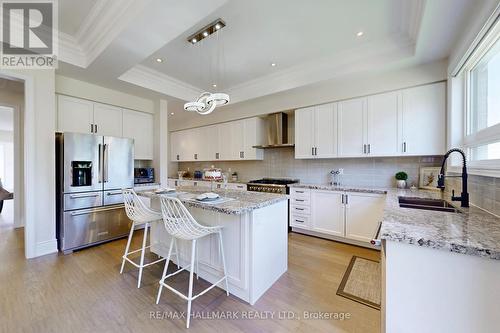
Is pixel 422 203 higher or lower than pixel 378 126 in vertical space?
lower

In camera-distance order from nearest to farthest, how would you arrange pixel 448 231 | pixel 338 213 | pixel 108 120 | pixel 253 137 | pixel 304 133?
pixel 448 231 → pixel 338 213 → pixel 108 120 → pixel 304 133 → pixel 253 137

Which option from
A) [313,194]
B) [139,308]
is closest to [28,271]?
[139,308]

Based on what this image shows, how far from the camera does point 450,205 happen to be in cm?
183

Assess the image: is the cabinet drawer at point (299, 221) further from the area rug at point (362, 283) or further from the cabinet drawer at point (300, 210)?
the area rug at point (362, 283)

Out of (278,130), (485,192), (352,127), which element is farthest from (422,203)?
(278,130)

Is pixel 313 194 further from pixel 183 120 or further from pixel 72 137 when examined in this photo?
pixel 183 120

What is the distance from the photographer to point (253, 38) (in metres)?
2.67

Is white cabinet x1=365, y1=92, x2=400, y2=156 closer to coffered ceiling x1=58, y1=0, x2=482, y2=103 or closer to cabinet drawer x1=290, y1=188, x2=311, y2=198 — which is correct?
coffered ceiling x1=58, y1=0, x2=482, y2=103

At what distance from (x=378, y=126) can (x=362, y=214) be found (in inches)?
53.5

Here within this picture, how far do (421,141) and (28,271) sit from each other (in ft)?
17.1

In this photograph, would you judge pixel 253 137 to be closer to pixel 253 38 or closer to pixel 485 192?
pixel 253 38

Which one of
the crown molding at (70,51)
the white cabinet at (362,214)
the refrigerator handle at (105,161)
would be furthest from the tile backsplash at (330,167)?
the crown molding at (70,51)

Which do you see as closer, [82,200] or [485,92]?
[485,92]

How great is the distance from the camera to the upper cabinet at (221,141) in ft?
15.1
